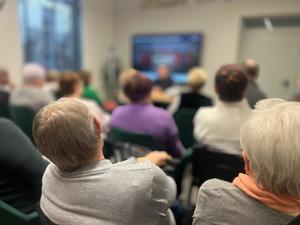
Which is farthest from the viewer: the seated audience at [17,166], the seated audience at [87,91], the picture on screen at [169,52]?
the picture on screen at [169,52]

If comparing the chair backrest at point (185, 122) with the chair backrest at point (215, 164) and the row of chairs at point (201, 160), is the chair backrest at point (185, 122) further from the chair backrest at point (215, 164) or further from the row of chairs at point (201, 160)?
the chair backrest at point (215, 164)

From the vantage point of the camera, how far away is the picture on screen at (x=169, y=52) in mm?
5750

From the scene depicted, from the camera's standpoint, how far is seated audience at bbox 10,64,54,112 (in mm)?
3014

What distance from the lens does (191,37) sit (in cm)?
571

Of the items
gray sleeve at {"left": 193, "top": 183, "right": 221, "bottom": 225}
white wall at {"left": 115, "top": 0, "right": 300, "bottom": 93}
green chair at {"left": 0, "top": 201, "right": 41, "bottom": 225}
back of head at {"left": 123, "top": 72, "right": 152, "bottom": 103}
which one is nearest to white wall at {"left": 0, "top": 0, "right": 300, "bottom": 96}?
white wall at {"left": 115, "top": 0, "right": 300, "bottom": 93}

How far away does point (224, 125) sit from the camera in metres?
1.94

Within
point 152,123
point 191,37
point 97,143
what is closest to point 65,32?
point 191,37

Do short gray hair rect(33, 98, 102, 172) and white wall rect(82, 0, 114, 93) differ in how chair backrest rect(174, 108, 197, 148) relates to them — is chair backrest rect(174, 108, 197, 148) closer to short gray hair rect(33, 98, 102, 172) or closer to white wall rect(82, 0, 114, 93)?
short gray hair rect(33, 98, 102, 172)

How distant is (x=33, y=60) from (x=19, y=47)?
45 centimetres

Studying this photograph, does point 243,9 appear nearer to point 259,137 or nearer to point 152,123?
point 152,123

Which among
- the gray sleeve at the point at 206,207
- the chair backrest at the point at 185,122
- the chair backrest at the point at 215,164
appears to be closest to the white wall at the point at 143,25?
the chair backrest at the point at 185,122

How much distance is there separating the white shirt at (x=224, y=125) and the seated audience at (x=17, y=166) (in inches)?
41.5

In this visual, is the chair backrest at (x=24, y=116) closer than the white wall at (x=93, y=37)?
Yes

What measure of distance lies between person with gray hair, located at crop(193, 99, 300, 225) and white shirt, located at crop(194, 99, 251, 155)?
3.24ft
